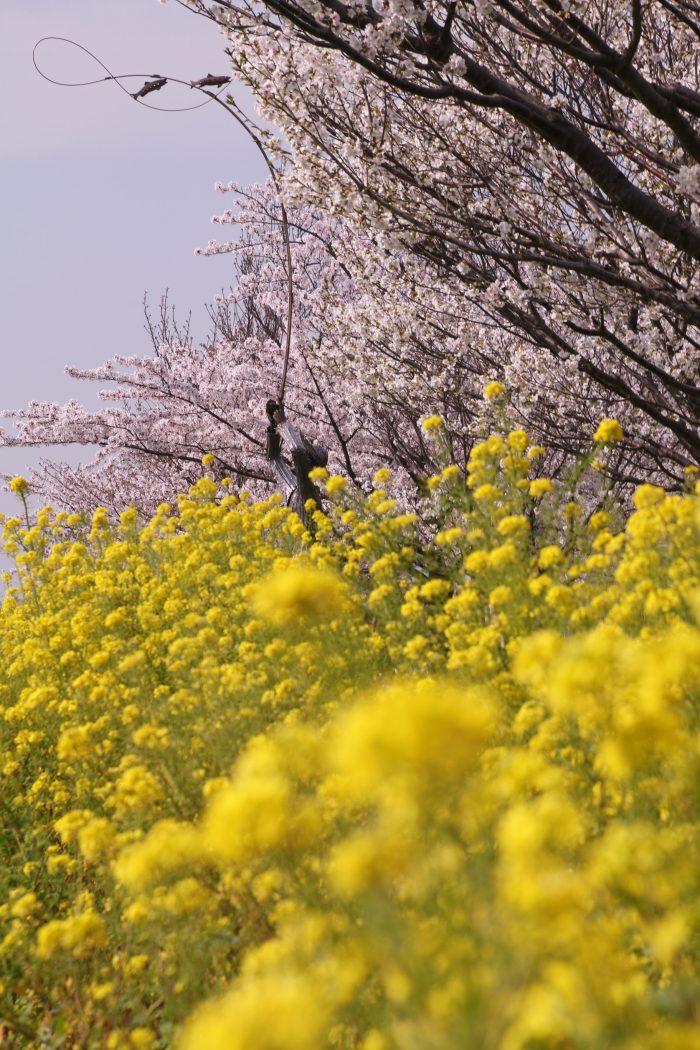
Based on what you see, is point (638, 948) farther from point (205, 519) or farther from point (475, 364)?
Answer: point (475, 364)

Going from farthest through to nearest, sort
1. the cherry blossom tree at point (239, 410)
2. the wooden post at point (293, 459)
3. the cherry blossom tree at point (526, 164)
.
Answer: the cherry blossom tree at point (239, 410) → the wooden post at point (293, 459) → the cherry blossom tree at point (526, 164)

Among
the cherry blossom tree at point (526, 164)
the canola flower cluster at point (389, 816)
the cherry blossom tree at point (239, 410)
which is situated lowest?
the canola flower cluster at point (389, 816)

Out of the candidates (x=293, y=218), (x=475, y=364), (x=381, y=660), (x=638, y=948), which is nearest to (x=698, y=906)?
(x=638, y=948)

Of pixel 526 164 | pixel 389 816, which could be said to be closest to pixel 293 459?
pixel 526 164

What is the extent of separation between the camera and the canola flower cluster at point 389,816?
1.39 meters

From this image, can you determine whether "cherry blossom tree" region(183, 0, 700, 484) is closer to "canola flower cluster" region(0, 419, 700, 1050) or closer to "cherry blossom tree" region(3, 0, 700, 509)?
"cherry blossom tree" region(3, 0, 700, 509)

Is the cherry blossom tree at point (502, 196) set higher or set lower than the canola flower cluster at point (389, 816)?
higher

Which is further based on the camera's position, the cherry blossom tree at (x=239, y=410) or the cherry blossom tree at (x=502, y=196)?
the cherry blossom tree at (x=239, y=410)

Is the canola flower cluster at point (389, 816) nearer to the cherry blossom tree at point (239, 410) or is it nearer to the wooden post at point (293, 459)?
the wooden post at point (293, 459)

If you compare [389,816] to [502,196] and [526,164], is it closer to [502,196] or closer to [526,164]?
[502,196]

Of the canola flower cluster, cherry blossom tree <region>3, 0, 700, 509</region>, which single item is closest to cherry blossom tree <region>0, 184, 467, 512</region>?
cherry blossom tree <region>3, 0, 700, 509</region>

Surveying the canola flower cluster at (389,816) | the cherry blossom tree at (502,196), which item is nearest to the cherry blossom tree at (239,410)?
the cherry blossom tree at (502,196)

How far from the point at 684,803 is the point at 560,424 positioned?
567 centimetres

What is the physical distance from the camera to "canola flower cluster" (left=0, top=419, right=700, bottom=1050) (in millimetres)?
1395
